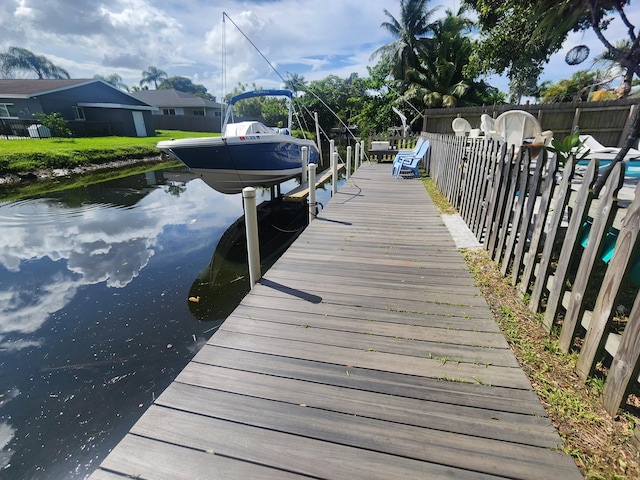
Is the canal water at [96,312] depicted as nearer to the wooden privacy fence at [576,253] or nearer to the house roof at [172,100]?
the wooden privacy fence at [576,253]

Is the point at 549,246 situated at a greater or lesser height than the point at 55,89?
lesser

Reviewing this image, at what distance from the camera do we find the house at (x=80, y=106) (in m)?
21.7

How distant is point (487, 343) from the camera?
7.35 ft

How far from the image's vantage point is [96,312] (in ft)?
13.0

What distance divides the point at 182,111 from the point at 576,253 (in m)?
42.0

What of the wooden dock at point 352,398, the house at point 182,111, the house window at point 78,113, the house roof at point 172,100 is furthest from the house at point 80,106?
the wooden dock at point 352,398

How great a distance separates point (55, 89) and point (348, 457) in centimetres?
3067

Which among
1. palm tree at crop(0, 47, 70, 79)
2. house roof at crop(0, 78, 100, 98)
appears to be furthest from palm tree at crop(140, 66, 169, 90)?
house roof at crop(0, 78, 100, 98)

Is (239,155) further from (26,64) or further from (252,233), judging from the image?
(26,64)

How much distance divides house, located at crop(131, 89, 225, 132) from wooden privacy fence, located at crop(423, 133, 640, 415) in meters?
33.8

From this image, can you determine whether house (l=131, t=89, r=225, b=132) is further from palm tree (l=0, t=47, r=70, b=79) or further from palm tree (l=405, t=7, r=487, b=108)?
palm tree (l=0, t=47, r=70, b=79)

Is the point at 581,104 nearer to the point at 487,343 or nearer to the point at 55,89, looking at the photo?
the point at 487,343

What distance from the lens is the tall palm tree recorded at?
20.9 m

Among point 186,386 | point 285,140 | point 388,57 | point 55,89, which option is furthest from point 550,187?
point 55,89
